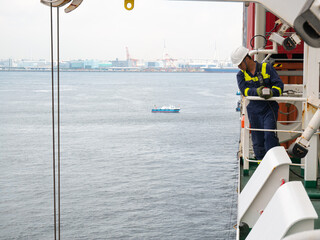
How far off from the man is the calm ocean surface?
32.2 metres

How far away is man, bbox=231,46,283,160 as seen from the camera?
5446mm

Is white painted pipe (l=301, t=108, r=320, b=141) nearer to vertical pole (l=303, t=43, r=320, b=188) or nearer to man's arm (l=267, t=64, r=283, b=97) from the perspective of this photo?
vertical pole (l=303, t=43, r=320, b=188)

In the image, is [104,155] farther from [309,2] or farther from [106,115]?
[309,2]

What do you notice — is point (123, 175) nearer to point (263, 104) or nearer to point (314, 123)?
point (263, 104)

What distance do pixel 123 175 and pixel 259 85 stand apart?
4587 cm

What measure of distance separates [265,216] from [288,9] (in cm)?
182

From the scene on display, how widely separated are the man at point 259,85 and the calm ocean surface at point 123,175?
32.2 m

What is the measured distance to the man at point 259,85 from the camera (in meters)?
5.45

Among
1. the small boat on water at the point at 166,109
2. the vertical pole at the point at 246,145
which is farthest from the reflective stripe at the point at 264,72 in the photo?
the small boat on water at the point at 166,109

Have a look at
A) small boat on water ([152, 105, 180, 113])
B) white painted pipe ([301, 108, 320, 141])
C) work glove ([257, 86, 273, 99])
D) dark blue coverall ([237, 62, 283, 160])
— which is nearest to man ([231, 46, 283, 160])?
dark blue coverall ([237, 62, 283, 160])

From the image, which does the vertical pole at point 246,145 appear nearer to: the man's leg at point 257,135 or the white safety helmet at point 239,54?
the man's leg at point 257,135

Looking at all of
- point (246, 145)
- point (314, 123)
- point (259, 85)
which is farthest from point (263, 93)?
point (314, 123)

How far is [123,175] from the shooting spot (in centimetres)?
5078

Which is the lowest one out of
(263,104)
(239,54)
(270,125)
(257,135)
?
(257,135)
